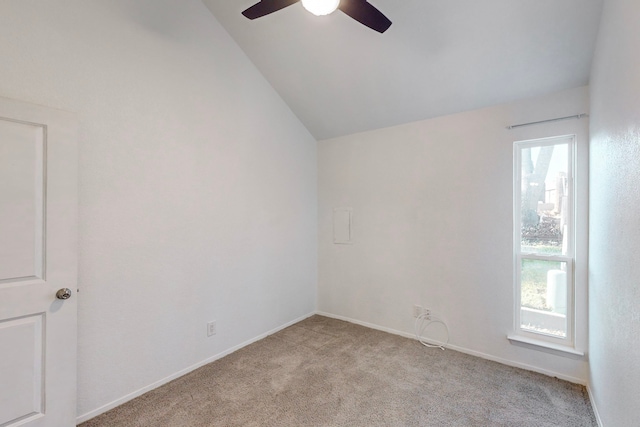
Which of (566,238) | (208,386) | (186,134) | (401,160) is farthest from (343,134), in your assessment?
(208,386)

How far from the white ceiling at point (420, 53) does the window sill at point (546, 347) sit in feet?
7.03

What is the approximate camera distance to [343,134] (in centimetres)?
374

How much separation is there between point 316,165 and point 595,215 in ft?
9.52

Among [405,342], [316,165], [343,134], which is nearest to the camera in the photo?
[405,342]

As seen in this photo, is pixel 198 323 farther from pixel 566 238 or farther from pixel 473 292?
pixel 566 238

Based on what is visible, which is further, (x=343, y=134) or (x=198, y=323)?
(x=343, y=134)

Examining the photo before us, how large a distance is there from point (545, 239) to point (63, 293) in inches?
143

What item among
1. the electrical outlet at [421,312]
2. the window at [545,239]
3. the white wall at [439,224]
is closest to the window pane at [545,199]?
the window at [545,239]

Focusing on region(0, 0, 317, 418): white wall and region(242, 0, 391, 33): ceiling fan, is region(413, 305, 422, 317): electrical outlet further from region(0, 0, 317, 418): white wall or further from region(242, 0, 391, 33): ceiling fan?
region(242, 0, 391, 33): ceiling fan

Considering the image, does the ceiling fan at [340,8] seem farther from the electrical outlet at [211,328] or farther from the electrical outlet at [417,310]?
the electrical outlet at [417,310]

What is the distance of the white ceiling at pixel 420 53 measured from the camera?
2.08 metres

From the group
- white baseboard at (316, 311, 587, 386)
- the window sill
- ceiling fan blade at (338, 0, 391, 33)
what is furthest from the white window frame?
ceiling fan blade at (338, 0, 391, 33)

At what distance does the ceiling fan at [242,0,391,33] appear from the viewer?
1.55 m

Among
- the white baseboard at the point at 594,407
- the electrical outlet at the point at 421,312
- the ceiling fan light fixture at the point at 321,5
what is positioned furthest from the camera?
the electrical outlet at the point at 421,312
